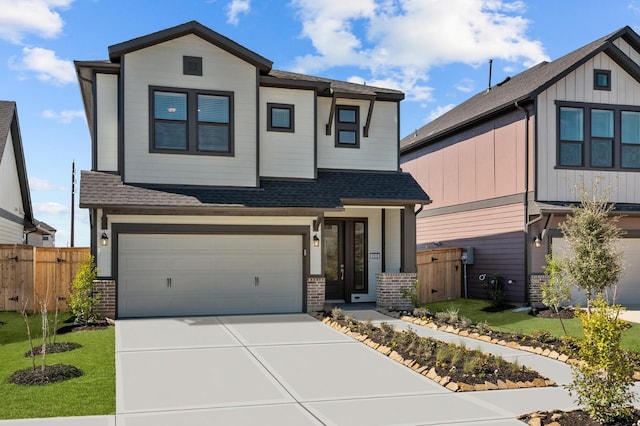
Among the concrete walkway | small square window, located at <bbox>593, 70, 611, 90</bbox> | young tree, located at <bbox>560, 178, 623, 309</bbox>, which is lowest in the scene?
the concrete walkway

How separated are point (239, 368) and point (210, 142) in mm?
7133

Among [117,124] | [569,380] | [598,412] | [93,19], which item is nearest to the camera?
[598,412]

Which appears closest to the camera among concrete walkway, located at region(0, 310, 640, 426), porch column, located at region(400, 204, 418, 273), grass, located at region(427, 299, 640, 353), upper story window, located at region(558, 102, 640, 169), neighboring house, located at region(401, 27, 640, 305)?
concrete walkway, located at region(0, 310, 640, 426)

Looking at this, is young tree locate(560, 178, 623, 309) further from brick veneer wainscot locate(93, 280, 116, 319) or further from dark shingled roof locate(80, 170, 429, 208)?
brick veneer wainscot locate(93, 280, 116, 319)

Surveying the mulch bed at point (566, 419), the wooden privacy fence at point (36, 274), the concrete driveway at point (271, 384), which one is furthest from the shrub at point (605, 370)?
the wooden privacy fence at point (36, 274)

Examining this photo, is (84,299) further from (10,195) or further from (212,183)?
(10,195)

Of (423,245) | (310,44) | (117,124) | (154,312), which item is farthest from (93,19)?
(423,245)

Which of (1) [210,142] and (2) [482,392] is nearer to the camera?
(2) [482,392]

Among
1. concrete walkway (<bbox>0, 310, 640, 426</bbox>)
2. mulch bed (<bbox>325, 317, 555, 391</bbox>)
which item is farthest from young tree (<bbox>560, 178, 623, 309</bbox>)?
mulch bed (<bbox>325, 317, 555, 391</bbox>)

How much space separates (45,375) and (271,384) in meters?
2.97

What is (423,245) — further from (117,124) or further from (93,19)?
(93,19)

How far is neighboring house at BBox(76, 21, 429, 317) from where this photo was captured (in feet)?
45.7

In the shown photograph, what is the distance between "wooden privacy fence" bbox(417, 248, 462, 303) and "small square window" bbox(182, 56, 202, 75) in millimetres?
7940

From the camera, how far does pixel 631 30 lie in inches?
713
